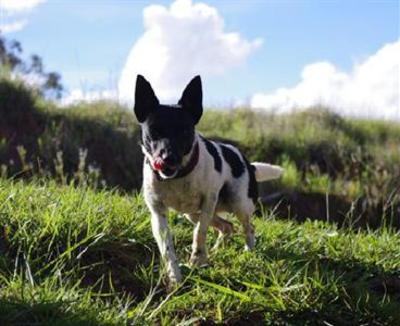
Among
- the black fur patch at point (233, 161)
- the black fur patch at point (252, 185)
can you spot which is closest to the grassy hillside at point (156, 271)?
the black fur patch at point (252, 185)

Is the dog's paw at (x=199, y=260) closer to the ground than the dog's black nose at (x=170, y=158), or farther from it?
closer to the ground

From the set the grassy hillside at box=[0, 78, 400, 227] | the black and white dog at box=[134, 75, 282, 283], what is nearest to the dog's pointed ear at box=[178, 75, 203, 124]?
the black and white dog at box=[134, 75, 282, 283]

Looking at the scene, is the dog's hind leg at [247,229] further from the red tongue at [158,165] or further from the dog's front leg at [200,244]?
the red tongue at [158,165]

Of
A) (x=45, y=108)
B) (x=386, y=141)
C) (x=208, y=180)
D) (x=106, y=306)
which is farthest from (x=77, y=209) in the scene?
(x=386, y=141)

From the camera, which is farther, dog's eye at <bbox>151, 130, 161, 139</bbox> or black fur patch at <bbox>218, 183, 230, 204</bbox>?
black fur patch at <bbox>218, 183, 230, 204</bbox>

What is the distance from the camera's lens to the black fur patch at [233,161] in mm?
5213

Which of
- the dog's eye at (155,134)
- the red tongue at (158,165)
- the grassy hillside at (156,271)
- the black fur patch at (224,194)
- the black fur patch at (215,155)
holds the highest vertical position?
the dog's eye at (155,134)

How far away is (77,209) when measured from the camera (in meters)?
4.74

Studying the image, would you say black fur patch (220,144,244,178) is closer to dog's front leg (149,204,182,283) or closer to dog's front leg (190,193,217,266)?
dog's front leg (190,193,217,266)

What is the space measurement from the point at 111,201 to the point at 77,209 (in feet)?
1.72

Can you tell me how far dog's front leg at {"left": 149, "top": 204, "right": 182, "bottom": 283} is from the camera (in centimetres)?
421

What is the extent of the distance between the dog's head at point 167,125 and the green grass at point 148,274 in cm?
61

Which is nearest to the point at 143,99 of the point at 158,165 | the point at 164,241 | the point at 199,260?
the point at 158,165

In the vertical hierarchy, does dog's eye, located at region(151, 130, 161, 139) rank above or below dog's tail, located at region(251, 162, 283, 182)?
above
